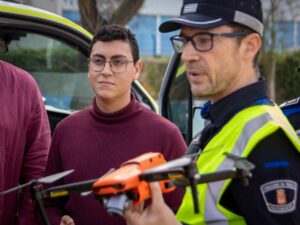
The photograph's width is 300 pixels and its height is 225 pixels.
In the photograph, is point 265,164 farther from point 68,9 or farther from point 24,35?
point 68,9

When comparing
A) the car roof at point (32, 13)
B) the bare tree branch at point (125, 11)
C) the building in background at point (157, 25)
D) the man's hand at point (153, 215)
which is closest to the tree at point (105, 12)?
the bare tree branch at point (125, 11)

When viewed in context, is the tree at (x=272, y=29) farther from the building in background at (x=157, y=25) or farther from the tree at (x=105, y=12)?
the tree at (x=105, y=12)

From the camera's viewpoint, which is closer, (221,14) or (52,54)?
(221,14)

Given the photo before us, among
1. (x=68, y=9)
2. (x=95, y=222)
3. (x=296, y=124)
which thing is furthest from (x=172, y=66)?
(x=68, y=9)

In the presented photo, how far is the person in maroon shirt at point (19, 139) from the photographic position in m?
2.79

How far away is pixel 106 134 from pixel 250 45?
95 centimetres

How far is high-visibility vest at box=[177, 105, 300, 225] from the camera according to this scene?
1.75 meters

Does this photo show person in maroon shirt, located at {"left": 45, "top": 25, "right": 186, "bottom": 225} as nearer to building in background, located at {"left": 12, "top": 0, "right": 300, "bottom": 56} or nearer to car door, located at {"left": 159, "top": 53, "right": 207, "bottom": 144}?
car door, located at {"left": 159, "top": 53, "right": 207, "bottom": 144}

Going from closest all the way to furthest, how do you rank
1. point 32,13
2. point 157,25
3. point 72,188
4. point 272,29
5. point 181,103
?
point 72,188 < point 32,13 < point 181,103 < point 272,29 < point 157,25

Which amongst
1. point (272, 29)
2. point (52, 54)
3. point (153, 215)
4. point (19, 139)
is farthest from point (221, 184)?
point (272, 29)

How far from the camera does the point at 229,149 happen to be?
178cm

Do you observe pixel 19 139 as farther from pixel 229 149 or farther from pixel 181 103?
pixel 181 103

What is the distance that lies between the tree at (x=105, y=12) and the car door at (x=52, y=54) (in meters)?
3.63

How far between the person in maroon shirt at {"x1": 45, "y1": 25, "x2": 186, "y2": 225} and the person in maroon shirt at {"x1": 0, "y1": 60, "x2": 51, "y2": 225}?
0.19 meters
